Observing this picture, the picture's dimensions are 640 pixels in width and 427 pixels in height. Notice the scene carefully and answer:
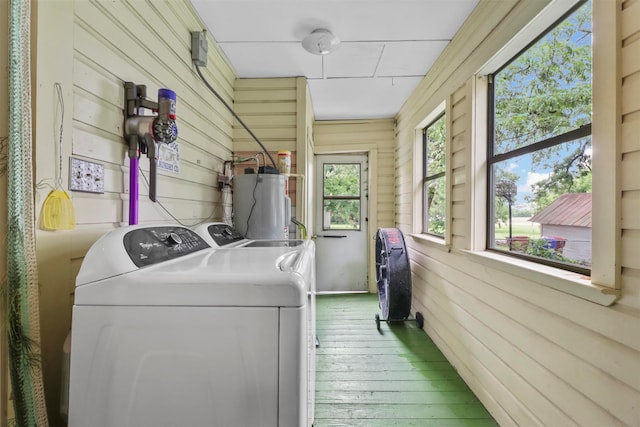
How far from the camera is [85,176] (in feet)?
3.43

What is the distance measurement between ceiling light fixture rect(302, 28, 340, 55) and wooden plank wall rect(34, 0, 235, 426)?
801 millimetres

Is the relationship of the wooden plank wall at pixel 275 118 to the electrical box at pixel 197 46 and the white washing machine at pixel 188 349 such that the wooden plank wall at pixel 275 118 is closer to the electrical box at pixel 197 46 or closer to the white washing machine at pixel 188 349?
the electrical box at pixel 197 46

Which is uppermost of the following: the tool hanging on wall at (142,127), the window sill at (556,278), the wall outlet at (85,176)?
the tool hanging on wall at (142,127)

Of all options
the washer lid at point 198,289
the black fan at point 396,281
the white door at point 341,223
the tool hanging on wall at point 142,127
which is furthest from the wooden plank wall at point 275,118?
the washer lid at point 198,289

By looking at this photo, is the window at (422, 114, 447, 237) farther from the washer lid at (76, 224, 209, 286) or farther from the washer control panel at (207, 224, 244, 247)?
the washer lid at (76, 224, 209, 286)

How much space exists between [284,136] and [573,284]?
2.32 m

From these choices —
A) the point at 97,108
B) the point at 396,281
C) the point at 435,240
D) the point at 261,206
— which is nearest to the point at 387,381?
the point at 396,281

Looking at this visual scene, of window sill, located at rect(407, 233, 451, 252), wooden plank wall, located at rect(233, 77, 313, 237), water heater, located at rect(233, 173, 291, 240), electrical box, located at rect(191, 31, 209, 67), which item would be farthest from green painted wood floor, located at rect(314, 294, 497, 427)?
electrical box, located at rect(191, 31, 209, 67)

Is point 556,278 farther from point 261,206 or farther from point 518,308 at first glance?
point 261,206

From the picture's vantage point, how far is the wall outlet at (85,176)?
1.00 m

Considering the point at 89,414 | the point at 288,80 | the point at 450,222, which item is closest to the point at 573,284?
the point at 450,222

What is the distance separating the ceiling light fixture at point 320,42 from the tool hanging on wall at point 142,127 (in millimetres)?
1264

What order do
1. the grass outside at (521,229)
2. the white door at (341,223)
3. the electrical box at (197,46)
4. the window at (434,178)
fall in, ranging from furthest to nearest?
1. the white door at (341,223)
2. the window at (434,178)
3. the electrical box at (197,46)
4. the grass outside at (521,229)

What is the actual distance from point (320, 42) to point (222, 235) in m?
1.58
